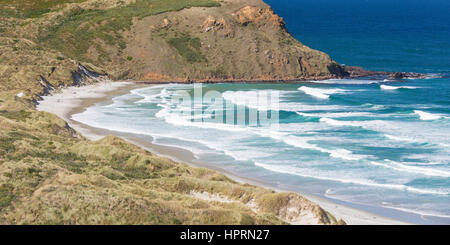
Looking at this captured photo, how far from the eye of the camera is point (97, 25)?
319ft

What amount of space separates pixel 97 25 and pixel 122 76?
13.9 m

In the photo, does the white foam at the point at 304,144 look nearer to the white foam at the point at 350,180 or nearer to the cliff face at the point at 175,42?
the white foam at the point at 350,180

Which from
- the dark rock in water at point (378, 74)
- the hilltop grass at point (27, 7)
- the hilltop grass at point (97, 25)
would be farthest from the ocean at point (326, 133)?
the hilltop grass at point (27, 7)

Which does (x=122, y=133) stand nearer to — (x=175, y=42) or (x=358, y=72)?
(x=175, y=42)

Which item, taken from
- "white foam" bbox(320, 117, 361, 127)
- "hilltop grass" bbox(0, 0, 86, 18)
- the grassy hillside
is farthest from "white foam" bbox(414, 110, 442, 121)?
"hilltop grass" bbox(0, 0, 86, 18)

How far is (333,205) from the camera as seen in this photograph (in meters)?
29.1

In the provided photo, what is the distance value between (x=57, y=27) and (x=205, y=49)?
25.8m

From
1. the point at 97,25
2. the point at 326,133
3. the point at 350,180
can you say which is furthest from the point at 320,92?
the point at 350,180

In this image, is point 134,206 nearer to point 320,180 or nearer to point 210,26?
point 320,180

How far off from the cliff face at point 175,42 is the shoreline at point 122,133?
6.47 m

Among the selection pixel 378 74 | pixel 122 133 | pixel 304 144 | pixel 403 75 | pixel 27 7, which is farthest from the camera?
pixel 27 7

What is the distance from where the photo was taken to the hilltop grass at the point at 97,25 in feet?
302

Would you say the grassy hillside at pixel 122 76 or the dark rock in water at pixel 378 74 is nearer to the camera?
the grassy hillside at pixel 122 76
